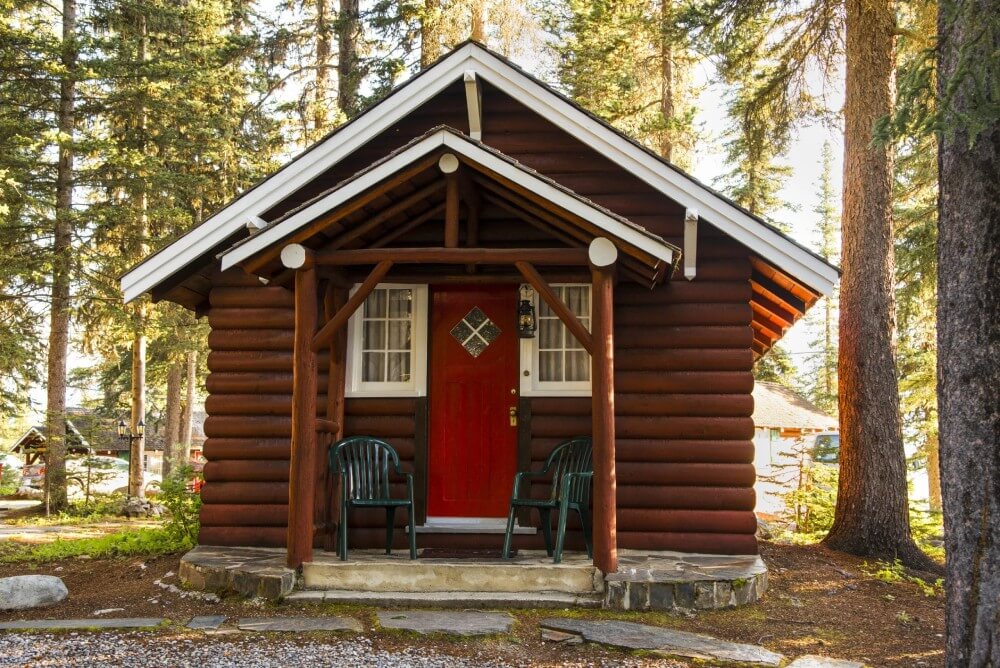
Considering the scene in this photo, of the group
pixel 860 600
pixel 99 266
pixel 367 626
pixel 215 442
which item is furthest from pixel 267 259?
pixel 99 266

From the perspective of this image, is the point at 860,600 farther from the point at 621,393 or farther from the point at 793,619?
the point at 621,393

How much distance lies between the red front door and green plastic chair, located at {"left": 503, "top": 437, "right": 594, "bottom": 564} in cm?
43

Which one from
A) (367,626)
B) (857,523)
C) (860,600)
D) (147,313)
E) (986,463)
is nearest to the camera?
(986,463)

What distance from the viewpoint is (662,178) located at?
7332 millimetres

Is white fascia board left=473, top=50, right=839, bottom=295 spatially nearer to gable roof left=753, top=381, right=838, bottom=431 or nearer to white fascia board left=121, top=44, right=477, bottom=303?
white fascia board left=121, top=44, right=477, bottom=303

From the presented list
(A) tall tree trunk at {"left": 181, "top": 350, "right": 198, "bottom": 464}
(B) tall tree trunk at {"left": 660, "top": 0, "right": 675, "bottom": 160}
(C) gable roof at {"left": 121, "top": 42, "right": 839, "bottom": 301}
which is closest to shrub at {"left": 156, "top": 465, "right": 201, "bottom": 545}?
(C) gable roof at {"left": 121, "top": 42, "right": 839, "bottom": 301}

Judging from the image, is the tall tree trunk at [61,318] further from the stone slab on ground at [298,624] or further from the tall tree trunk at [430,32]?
the stone slab on ground at [298,624]

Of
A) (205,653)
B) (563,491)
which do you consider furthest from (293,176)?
(205,653)

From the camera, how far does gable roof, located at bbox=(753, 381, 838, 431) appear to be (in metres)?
25.5

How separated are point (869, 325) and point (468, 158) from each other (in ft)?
16.6

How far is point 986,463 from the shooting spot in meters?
4.21

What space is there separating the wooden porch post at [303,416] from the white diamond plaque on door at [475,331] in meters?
1.71

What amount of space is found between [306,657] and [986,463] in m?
3.65

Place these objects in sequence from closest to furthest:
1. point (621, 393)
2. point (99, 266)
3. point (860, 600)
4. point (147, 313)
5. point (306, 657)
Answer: point (306, 657)
point (860, 600)
point (621, 393)
point (147, 313)
point (99, 266)
